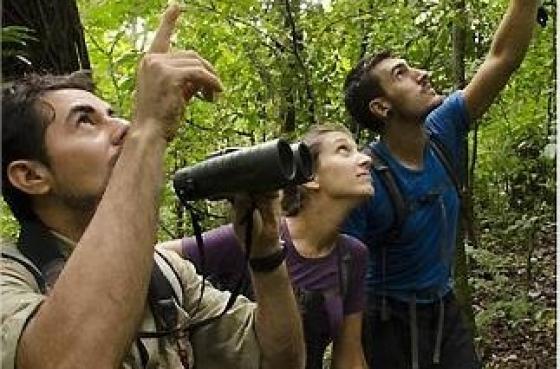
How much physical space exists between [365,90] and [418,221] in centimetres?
92

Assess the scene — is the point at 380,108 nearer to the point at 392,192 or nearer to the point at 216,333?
the point at 392,192

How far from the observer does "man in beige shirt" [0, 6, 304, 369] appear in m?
1.90

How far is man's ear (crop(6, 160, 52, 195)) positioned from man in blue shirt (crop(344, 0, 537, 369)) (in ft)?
6.29

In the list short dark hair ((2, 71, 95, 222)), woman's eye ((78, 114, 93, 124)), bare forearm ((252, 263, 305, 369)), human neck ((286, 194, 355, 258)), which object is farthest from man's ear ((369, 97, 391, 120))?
woman's eye ((78, 114, 93, 124))

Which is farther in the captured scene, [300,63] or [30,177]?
[300,63]

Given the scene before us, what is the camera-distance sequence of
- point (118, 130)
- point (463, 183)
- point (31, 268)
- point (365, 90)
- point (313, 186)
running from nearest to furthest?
point (31, 268)
point (118, 130)
point (313, 186)
point (365, 90)
point (463, 183)

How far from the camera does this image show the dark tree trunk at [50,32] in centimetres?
376

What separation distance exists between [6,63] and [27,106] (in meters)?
1.20

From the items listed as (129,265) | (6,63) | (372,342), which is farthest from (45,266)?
(372,342)

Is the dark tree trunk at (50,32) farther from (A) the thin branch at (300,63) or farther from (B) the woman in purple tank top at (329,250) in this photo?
(A) the thin branch at (300,63)

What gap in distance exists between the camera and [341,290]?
364cm

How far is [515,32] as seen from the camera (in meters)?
4.64

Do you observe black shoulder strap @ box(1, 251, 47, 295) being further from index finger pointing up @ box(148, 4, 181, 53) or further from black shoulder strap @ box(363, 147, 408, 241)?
black shoulder strap @ box(363, 147, 408, 241)

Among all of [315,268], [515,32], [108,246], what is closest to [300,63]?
[515,32]
